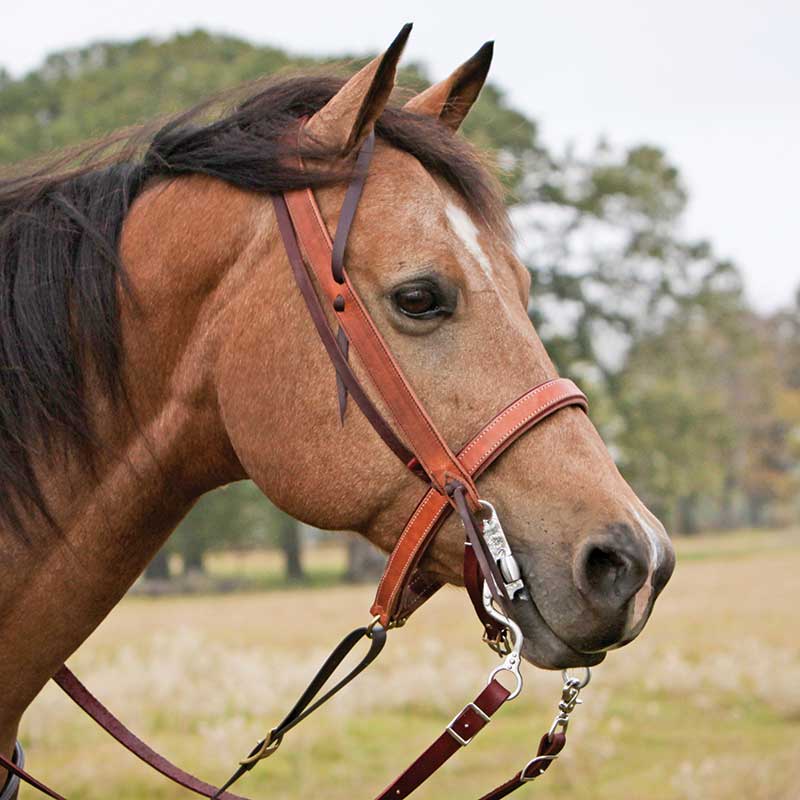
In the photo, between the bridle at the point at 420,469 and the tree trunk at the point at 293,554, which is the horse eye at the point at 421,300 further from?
the tree trunk at the point at 293,554

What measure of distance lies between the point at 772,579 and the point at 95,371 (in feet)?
80.2

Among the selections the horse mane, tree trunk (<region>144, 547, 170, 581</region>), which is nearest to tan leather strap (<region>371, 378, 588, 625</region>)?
the horse mane

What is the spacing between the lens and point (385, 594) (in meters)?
2.66

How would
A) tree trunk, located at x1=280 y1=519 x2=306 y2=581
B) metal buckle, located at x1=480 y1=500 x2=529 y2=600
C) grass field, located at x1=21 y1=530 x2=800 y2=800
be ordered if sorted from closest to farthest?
metal buckle, located at x1=480 y1=500 x2=529 y2=600
grass field, located at x1=21 y1=530 x2=800 y2=800
tree trunk, located at x1=280 y1=519 x2=306 y2=581

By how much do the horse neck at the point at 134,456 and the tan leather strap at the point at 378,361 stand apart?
0.23 meters

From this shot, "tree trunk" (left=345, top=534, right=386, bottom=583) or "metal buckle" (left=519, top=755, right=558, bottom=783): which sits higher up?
"metal buckle" (left=519, top=755, right=558, bottom=783)

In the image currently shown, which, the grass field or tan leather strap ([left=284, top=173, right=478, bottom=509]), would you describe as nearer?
tan leather strap ([left=284, top=173, right=478, bottom=509])

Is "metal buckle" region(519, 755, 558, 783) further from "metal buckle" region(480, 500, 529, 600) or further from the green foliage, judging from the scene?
the green foliage

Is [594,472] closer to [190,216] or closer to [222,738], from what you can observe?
[190,216]

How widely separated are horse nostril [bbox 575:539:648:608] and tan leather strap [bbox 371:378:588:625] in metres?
0.35

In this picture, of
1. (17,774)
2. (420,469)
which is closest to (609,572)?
(420,469)

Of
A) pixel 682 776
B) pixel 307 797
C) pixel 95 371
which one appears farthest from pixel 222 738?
pixel 95 371

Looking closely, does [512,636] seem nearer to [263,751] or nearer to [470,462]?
[470,462]

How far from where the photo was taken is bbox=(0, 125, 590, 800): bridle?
98.1 inches
